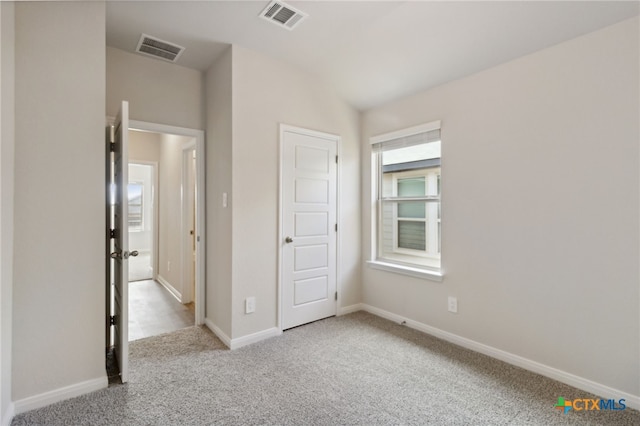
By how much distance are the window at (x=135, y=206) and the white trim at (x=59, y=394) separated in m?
6.17

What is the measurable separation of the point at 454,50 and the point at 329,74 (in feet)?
4.06

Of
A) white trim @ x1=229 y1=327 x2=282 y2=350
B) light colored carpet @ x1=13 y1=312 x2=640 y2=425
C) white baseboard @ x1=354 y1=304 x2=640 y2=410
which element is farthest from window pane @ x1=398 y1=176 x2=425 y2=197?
white trim @ x1=229 y1=327 x2=282 y2=350

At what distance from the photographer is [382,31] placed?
8.48ft

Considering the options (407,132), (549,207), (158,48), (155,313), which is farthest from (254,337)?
(158,48)

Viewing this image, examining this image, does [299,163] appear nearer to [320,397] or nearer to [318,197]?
[318,197]

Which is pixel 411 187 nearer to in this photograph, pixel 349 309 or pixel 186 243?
pixel 349 309

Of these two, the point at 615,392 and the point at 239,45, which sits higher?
the point at 239,45

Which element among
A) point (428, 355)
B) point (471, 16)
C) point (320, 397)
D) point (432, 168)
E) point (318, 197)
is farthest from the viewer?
point (318, 197)

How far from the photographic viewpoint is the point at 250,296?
2.87 metres

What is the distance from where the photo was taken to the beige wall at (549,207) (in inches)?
77.7

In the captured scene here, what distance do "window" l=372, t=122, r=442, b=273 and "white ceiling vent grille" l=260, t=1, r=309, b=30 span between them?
149 cm

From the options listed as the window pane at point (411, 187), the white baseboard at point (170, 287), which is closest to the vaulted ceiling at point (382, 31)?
the window pane at point (411, 187)

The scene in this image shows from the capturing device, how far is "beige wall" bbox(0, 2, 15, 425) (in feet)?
5.40

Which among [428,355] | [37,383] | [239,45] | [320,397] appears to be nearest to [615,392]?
[428,355]
